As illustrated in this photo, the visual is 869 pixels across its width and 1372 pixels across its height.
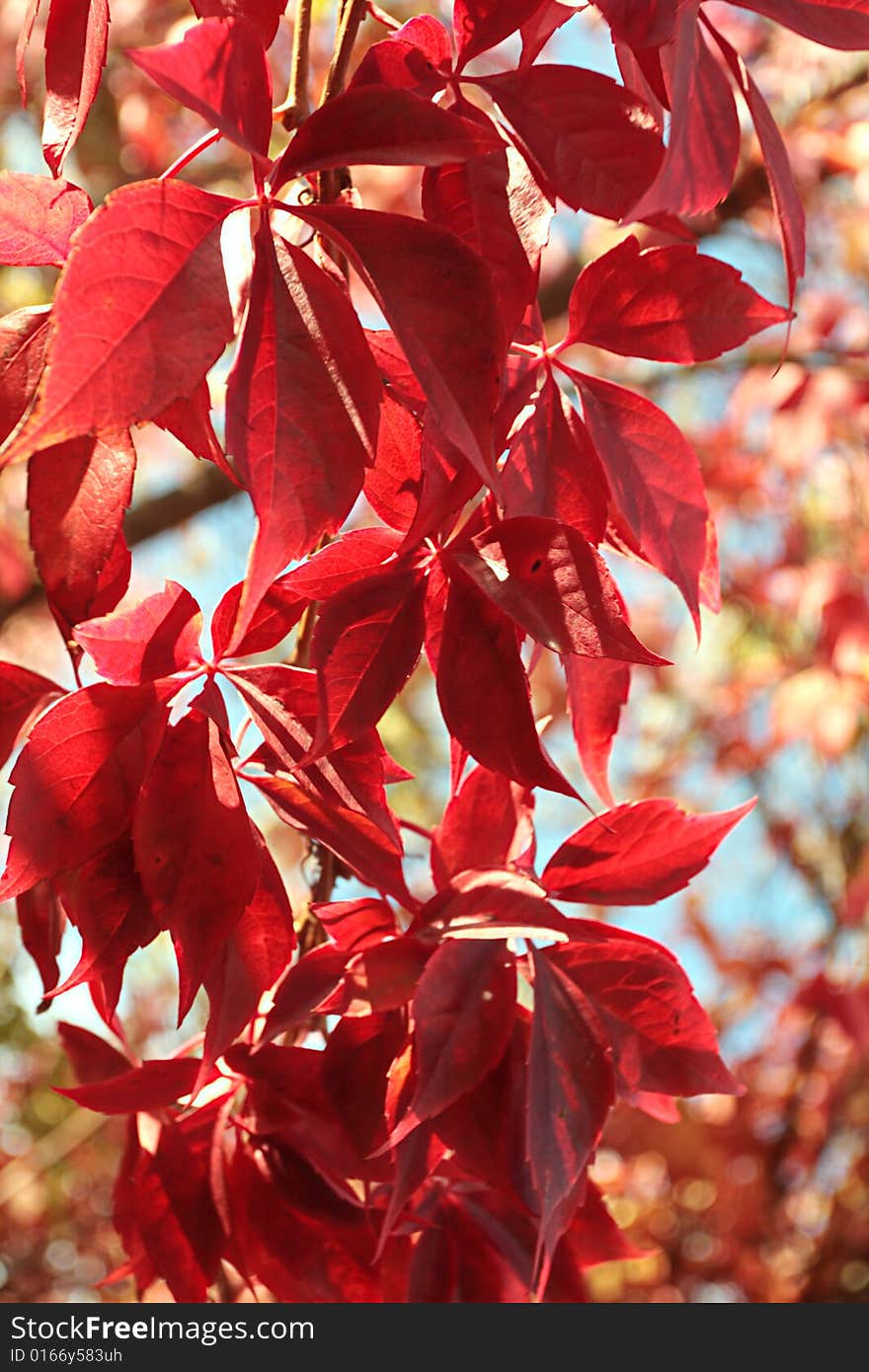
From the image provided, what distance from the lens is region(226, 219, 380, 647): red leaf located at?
0.37m

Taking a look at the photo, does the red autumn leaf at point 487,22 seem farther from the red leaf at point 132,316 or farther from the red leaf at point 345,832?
the red leaf at point 345,832

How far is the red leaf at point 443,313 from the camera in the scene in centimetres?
→ 38

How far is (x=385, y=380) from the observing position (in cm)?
46

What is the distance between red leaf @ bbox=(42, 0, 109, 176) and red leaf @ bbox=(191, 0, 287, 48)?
38 mm

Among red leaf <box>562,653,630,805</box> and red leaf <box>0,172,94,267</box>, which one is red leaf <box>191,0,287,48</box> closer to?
red leaf <box>0,172,94,267</box>

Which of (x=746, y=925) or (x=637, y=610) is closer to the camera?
(x=746, y=925)

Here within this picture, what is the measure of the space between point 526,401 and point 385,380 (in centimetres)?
6

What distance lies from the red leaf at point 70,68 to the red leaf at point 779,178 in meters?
0.20

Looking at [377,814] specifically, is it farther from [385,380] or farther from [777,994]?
[777,994]

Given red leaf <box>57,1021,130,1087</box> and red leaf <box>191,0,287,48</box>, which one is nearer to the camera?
red leaf <box>191,0,287,48</box>

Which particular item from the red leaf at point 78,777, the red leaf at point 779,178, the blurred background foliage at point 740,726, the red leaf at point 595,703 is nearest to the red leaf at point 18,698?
the red leaf at point 78,777

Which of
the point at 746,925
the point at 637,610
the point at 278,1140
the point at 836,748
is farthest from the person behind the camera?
the point at 637,610

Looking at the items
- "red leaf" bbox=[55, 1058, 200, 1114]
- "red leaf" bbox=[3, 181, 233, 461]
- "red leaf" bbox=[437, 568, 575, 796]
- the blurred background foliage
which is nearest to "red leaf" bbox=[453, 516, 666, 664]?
"red leaf" bbox=[437, 568, 575, 796]

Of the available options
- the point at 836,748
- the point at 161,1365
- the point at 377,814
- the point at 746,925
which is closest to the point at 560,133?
the point at 377,814
